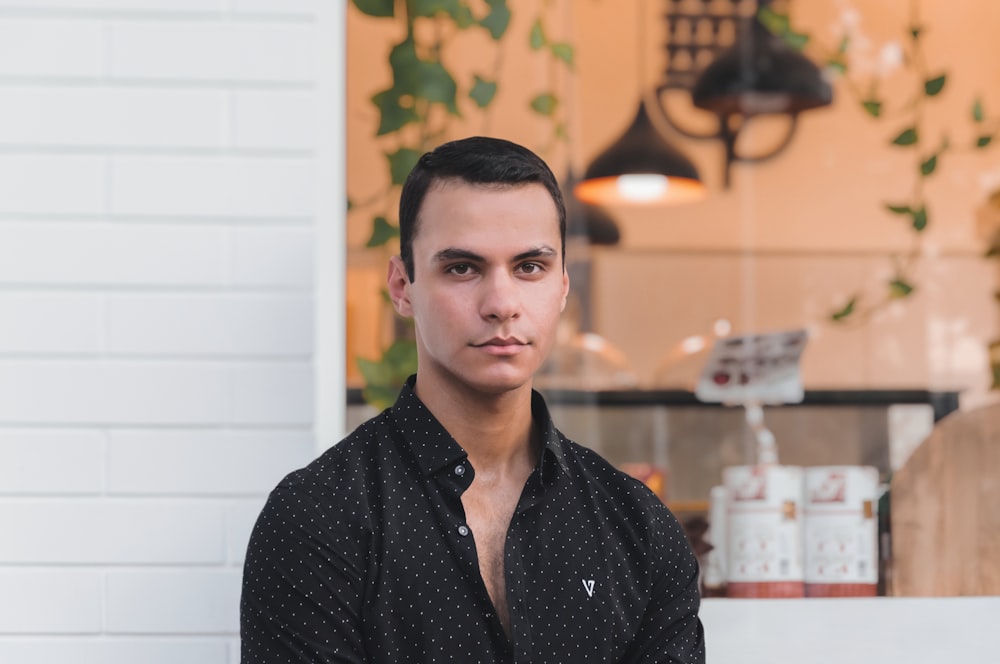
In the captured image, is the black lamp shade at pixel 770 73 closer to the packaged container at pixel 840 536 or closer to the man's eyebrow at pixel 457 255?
the packaged container at pixel 840 536

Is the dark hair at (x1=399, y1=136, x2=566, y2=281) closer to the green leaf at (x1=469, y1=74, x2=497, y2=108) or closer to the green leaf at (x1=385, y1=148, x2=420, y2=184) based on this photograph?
the green leaf at (x1=385, y1=148, x2=420, y2=184)

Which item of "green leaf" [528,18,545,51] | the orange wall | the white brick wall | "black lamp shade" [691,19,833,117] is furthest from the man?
"black lamp shade" [691,19,833,117]

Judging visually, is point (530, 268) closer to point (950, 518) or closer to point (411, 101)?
point (411, 101)

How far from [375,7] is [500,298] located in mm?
723

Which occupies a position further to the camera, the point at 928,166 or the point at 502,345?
the point at 928,166

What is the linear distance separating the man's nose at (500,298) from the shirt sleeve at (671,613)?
36 centimetres

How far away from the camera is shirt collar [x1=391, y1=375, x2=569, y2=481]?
1.55 meters

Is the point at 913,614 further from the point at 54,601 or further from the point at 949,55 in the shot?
the point at 949,55

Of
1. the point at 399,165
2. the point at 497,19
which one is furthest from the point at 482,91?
the point at 399,165

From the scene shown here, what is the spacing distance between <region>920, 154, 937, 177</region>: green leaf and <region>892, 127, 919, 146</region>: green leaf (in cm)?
18

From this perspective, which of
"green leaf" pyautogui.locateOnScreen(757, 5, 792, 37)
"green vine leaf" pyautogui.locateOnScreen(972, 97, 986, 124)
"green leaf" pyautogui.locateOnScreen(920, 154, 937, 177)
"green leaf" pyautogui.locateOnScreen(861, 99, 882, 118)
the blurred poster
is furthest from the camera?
"green leaf" pyautogui.locateOnScreen(757, 5, 792, 37)

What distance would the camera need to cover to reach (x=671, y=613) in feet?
5.31

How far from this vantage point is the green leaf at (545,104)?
8.55ft

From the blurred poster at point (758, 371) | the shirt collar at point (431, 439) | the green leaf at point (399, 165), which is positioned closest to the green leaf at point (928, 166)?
the blurred poster at point (758, 371)
